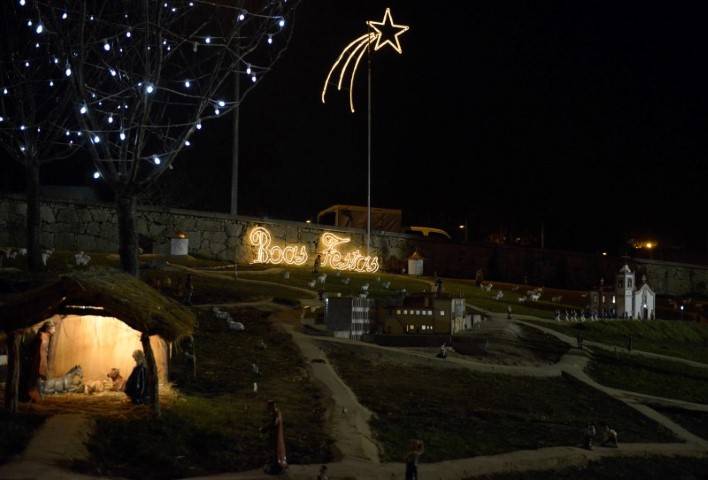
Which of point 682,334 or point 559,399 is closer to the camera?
point 559,399

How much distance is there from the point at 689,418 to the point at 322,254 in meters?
25.2

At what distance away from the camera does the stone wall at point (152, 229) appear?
35406 mm

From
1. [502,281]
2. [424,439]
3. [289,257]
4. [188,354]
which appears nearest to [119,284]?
[188,354]

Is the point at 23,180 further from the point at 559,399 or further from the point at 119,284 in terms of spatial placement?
the point at 559,399

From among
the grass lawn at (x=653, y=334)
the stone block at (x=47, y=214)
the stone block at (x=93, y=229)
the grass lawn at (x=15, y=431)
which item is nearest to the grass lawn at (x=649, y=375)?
the grass lawn at (x=653, y=334)

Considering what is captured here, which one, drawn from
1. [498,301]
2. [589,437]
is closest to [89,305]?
[589,437]

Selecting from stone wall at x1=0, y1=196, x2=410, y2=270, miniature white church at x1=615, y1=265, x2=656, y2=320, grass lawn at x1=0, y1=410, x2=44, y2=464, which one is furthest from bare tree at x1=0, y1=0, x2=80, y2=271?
miniature white church at x1=615, y1=265, x2=656, y2=320

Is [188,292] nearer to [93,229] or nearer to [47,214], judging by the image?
[93,229]

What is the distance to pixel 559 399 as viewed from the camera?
22.2 m

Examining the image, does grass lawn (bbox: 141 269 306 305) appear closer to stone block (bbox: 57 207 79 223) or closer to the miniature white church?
Answer: stone block (bbox: 57 207 79 223)

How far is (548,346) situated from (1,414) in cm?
2069

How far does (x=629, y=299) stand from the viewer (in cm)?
3859

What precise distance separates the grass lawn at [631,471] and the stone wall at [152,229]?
2370 cm

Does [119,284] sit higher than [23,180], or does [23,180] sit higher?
[23,180]
